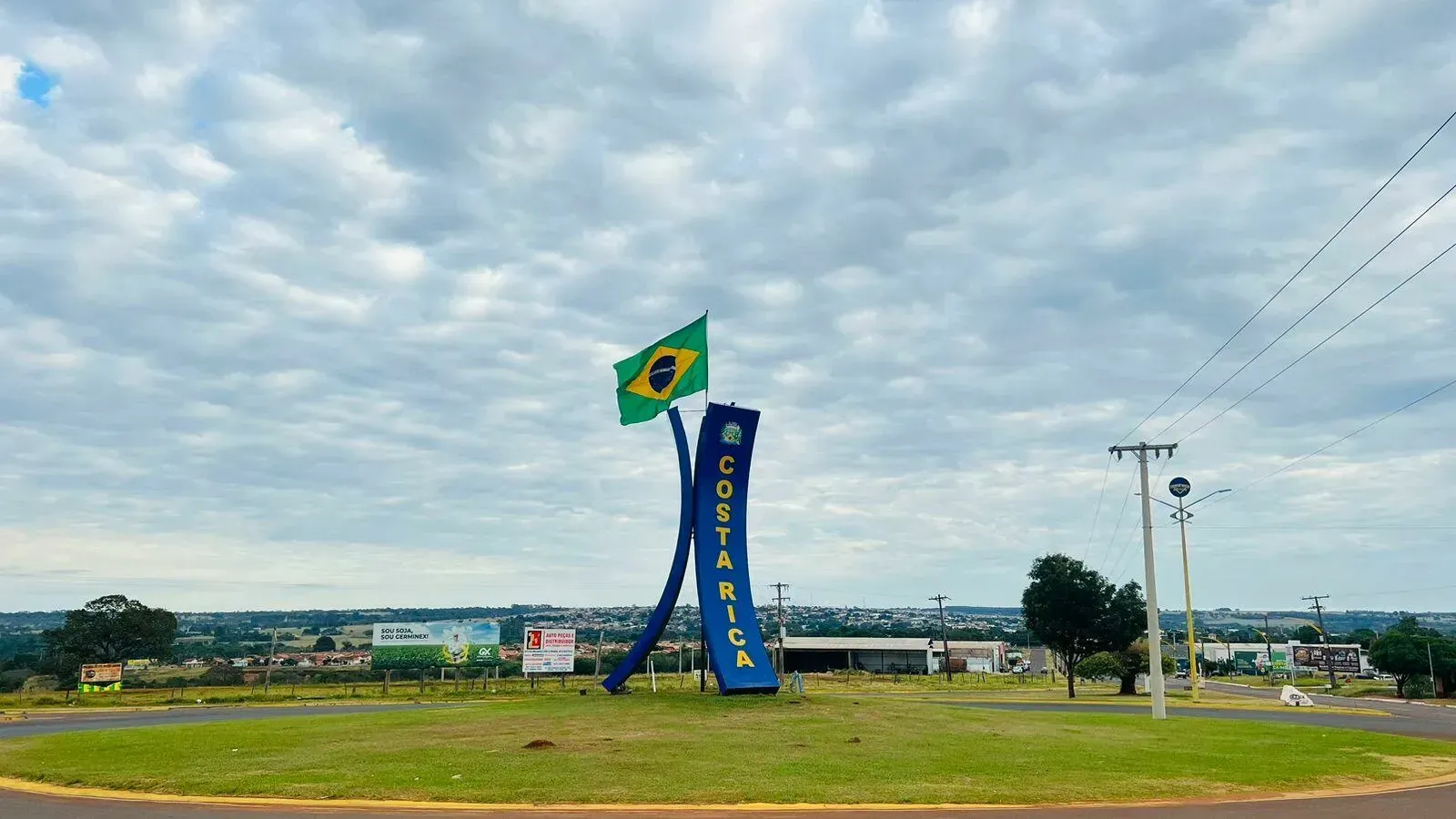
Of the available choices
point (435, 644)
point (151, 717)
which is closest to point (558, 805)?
point (151, 717)

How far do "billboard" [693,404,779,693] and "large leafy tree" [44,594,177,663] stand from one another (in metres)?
84.2

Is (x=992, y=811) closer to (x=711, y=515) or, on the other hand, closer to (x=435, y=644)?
(x=711, y=515)

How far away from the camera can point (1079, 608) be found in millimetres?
63094

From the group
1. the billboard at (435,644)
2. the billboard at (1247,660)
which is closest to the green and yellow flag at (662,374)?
the billboard at (435,644)

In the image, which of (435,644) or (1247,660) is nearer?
(435,644)

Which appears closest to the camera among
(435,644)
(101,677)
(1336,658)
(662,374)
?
(662,374)

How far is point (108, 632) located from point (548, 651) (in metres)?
57.7

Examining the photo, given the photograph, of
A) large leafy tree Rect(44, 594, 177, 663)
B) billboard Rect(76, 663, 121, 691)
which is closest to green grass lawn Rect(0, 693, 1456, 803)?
billboard Rect(76, 663, 121, 691)

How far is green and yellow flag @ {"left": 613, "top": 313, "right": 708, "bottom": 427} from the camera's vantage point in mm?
35312

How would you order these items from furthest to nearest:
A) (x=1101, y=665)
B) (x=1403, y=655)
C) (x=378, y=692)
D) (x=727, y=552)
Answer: (x=1403, y=655) → (x=378, y=692) → (x=1101, y=665) → (x=727, y=552)

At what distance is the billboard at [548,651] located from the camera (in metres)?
60.7

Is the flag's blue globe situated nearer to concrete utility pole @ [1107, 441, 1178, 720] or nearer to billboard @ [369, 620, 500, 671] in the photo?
concrete utility pole @ [1107, 441, 1178, 720]

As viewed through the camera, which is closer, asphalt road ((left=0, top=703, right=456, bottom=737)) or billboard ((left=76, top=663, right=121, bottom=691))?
asphalt road ((left=0, top=703, right=456, bottom=737))

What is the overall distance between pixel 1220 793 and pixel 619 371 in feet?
81.3
